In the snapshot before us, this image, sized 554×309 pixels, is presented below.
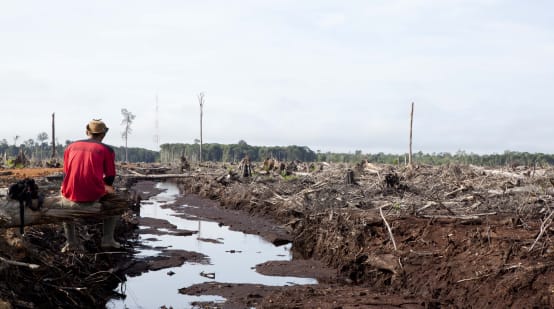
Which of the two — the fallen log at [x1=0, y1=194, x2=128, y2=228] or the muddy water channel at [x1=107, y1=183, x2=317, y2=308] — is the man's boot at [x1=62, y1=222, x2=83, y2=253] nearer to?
the fallen log at [x1=0, y1=194, x2=128, y2=228]

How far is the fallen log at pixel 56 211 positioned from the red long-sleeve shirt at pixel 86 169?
149 mm

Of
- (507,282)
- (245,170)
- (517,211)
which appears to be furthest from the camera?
(245,170)

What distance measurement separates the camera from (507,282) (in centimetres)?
812

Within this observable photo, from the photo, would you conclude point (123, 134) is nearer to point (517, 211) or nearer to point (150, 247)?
point (150, 247)

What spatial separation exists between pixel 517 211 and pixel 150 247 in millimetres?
9522

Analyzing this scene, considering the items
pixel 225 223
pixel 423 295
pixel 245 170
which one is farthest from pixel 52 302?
pixel 245 170

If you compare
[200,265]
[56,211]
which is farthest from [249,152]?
[56,211]

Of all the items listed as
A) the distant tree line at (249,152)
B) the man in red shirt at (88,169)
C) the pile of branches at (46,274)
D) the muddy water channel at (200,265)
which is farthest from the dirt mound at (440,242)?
the distant tree line at (249,152)

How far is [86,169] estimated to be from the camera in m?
7.25

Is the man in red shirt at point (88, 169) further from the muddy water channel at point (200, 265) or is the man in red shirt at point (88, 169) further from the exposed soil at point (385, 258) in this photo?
the muddy water channel at point (200, 265)

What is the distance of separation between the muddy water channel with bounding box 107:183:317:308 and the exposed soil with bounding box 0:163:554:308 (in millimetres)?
397

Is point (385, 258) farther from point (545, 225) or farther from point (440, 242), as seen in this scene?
point (545, 225)

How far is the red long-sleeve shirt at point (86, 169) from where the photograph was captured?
7281mm

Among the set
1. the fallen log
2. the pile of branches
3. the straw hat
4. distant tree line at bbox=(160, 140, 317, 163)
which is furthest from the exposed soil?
distant tree line at bbox=(160, 140, 317, 163)
